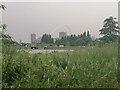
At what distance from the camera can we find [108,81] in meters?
4.70

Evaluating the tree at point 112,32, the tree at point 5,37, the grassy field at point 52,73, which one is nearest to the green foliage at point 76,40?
the tree at point 112,32

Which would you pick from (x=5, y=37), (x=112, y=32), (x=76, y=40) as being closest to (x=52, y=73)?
(x=5, y=37)

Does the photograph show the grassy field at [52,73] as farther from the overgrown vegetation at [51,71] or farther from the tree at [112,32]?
the tree at [112,32]

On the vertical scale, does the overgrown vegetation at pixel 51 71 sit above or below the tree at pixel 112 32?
below

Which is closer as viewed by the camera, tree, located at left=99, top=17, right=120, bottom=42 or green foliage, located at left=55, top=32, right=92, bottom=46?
green foliage, located at left=55, top=32, right=92, bottom=46

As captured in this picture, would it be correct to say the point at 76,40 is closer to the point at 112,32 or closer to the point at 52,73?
the point at 52,73

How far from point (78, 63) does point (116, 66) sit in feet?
2.43

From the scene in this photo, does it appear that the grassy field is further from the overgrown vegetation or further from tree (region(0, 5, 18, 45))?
tree (region(0, 5, 18, 45))

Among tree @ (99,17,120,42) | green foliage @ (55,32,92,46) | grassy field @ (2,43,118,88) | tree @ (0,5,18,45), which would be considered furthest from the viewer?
tree @ (99,17,120,42)

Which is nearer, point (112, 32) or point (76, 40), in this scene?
point (76, 40)

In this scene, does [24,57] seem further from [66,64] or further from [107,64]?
[107,64]

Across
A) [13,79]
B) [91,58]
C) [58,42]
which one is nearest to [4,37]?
[13,79]

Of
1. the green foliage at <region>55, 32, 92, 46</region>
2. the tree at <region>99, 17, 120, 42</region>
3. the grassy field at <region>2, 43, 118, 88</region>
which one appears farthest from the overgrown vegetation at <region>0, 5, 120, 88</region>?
the tree at <region>99, 17, 120, 42</region>

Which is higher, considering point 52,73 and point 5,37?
point 5,37
